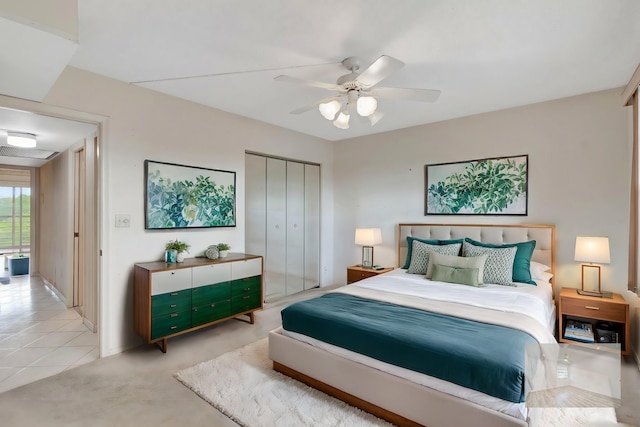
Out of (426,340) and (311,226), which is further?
(311,226)

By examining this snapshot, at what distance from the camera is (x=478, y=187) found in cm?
389

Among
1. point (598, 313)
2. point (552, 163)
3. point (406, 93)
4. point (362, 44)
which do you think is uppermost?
point (362, 44)

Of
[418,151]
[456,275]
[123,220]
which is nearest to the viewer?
[123,220]

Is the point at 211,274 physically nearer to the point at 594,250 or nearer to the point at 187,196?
the point at 187,196

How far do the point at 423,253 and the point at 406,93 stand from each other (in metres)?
2.01

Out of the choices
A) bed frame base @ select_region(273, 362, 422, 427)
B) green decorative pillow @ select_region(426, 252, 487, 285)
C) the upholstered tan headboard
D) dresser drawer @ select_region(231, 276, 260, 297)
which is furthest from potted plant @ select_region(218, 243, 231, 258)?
the upholstered tan headboard

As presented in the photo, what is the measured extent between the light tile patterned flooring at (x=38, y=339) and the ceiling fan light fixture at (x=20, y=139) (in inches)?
84.7

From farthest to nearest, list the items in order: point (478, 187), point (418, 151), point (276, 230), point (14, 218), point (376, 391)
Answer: point (14, 218) < point (276, 230) < point (418, 151) < point (478, 187) < point (376, 391)

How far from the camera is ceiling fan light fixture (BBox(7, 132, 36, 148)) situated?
3.77 meters

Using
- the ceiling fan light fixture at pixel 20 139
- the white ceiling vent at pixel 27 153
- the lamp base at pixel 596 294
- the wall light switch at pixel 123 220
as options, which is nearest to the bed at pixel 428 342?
the lamp base at pixel 596 294

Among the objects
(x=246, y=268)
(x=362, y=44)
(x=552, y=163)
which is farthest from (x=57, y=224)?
(x=552, y=163)

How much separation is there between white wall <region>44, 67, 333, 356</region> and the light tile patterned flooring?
0.39 metres

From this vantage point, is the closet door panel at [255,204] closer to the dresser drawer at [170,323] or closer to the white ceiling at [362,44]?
the white ceiling at [362,44]

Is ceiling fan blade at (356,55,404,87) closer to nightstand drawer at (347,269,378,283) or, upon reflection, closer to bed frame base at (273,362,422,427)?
bed frame base at (273,362,422,427)
